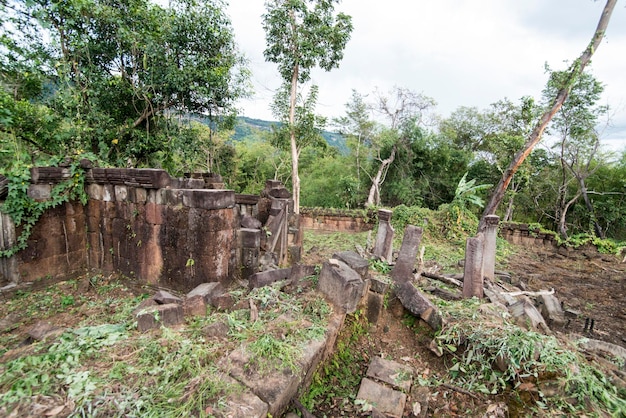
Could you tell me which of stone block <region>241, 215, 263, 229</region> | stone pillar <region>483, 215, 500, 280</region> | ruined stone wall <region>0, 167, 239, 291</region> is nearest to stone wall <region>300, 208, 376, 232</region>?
stone pillar <region>483, 215, 500, 280</region>

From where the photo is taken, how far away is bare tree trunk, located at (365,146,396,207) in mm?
15750

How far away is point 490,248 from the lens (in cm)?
576

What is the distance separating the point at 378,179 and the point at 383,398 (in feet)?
47.6

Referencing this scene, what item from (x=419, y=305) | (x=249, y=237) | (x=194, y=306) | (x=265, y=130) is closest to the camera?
(x=194, y=306)

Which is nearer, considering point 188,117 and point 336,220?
point 188,117

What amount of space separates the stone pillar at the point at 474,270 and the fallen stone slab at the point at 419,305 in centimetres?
144

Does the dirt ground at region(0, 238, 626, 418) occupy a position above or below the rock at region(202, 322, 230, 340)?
below

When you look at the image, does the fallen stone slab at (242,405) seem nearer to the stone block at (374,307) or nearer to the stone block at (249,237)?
the stone block at (374,307)

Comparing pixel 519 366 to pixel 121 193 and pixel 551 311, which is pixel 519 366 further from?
pixel 121 193

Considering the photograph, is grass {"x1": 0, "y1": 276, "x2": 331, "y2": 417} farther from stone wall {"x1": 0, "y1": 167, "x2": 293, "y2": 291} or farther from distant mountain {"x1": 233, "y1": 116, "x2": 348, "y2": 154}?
distant mountain {"x1": 233, "y1": 116, "x2": 348, "y2": 154}

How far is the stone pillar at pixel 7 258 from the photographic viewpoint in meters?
4.59

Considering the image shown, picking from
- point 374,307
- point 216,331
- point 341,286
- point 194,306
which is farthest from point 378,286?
point 194,306

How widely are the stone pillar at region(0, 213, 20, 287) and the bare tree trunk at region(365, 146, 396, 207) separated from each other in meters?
13.7

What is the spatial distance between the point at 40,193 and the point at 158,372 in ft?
15.6
